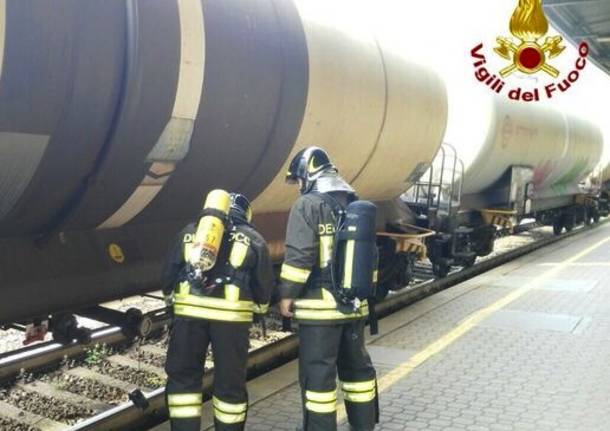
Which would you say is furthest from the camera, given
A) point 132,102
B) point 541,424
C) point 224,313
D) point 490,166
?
point 490,166

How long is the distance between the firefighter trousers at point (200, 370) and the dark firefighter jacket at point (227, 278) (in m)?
0.07

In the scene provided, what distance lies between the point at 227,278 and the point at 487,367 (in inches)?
121

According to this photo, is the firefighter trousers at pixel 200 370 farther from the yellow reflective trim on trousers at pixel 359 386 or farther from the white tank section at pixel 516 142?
the white tank section at pixel 516 142

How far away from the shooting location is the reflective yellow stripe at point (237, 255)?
356cm

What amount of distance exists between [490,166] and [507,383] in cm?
577

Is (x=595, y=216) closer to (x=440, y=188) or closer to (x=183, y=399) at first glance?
(x=440, y=188)

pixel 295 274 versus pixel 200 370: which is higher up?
pixel 295 274

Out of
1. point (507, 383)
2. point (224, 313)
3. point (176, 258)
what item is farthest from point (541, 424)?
point (176, 258)

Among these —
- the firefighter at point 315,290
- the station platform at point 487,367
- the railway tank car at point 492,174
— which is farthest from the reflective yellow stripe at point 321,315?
the railway tank car at point 492,174

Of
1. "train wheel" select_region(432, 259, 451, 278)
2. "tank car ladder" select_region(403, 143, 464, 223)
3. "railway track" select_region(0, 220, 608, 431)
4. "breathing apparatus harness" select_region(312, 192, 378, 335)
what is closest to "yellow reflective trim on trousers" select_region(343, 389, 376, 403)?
"breathing apparatus harness" select_region(312, 192, 378, 335)

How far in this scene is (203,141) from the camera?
12.7 feet

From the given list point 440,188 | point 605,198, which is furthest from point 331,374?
point 605,198

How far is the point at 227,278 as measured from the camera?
11.7ft

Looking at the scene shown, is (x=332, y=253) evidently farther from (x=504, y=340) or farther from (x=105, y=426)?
(x=504, y=340)
